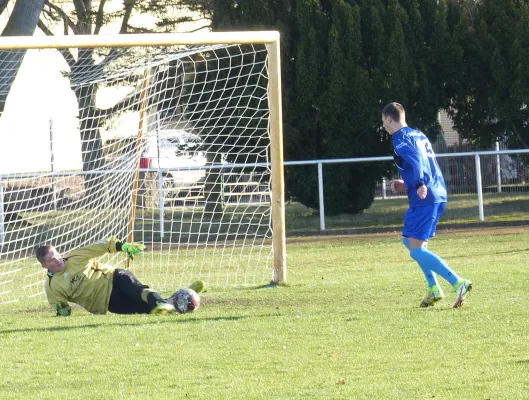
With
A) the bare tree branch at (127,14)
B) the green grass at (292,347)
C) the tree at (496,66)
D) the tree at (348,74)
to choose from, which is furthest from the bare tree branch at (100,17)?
the green grass at (292,347)

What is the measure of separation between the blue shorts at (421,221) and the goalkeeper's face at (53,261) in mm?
3172

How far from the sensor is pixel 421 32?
2175 centimetres

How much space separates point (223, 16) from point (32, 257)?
26.1ft

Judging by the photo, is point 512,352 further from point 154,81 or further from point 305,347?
point 154,81

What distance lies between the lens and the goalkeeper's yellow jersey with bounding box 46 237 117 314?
9.24m

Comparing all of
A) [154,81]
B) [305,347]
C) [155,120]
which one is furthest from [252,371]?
[155,120]

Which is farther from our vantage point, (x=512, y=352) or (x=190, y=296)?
(x=190, y=296)

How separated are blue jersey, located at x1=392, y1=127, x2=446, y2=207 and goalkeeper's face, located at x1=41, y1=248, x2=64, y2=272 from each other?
3209 millimetres

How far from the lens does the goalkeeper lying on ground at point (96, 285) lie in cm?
916

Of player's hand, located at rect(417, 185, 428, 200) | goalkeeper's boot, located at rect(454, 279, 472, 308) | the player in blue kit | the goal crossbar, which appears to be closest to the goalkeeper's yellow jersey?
the goal crossbar

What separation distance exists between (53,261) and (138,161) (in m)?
3.47

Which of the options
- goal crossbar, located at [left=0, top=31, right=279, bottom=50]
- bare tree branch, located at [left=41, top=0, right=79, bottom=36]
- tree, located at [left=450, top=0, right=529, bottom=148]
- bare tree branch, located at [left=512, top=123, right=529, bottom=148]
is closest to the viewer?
goal crossbar, located at [left=0, top=31, right=279, bottom=50]

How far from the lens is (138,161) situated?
1239 centimetres

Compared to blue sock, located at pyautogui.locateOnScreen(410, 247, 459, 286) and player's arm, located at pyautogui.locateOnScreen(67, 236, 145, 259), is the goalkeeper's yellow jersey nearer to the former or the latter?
player's arm, located at pyautogui.locateOnScreen(67, 236, 145, 259)
